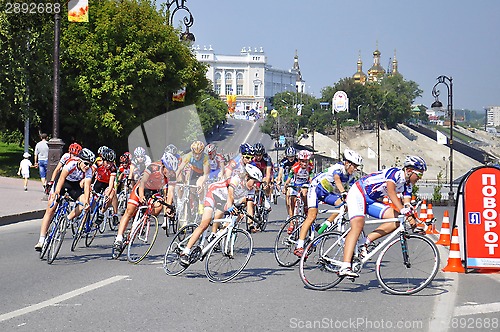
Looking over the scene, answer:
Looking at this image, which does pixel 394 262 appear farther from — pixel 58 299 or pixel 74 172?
pixel 74 172

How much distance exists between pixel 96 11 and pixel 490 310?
45819 mm

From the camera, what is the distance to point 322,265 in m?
10.7

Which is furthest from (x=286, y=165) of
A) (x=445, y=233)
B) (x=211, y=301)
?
(x=211, y=301)

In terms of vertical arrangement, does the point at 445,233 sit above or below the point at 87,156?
below

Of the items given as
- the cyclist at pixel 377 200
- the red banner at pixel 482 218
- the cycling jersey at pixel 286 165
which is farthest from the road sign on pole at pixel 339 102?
the cyclist at pixel 377 200

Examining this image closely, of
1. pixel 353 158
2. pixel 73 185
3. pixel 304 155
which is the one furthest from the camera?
pixel 304 155

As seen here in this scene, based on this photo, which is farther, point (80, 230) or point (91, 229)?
point (91, 229)

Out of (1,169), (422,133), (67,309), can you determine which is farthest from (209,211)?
(422,133)

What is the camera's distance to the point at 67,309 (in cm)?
909

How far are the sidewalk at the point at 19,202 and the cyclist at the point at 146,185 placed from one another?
6874 mm

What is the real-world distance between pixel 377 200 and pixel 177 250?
287 centimetres

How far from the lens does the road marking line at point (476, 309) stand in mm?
9078

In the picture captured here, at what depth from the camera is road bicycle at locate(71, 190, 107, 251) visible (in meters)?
14.7

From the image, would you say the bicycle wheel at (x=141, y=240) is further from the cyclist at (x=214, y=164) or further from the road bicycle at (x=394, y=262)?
the road bicycle at (x=394, y=262)
